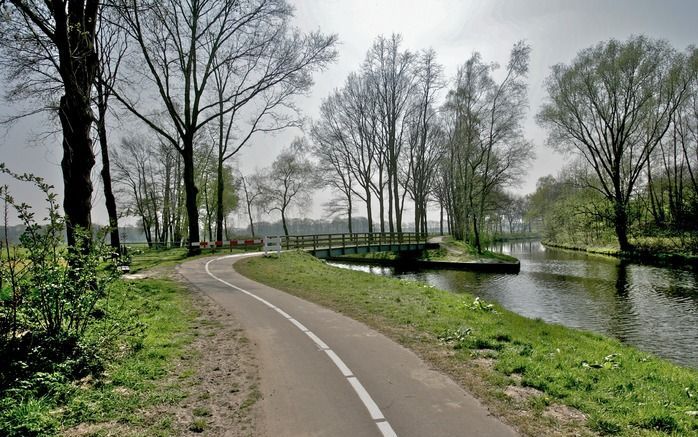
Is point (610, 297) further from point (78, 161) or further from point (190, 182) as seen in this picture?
point (190, 182)

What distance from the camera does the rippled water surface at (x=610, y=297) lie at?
1052 centimetres

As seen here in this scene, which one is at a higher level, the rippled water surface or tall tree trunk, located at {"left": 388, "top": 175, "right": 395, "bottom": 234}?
tall tree trunk, located at {"left": 388, "top": 175, "right": 395, "bottom": 234}

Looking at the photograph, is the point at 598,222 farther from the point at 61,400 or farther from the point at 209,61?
the point at 61,400

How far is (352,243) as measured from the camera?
30250 mm

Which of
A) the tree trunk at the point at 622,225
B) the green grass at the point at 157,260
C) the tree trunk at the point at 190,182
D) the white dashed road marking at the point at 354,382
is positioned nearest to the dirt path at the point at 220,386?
the white dashed road marking at the point at 354,382

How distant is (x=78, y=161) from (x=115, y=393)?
17.5 feet

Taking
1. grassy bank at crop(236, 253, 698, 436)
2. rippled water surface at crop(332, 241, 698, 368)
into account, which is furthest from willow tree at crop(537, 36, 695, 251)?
grassy bank at crop(236, 253, 698, 436)

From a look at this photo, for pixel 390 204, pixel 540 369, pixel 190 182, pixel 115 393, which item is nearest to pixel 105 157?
pixel 190 182

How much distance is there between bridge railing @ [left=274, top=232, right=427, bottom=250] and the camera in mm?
26547

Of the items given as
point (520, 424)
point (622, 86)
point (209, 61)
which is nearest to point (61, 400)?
point (520, 424)

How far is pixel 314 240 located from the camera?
1068 inches

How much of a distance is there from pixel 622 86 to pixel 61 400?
37999 mm

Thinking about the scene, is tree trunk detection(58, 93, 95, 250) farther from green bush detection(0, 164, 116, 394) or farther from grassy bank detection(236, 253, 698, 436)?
grassy bank detection(236, 253, 698, 436)

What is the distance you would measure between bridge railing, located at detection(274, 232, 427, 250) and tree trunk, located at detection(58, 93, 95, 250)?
17.4 metres
